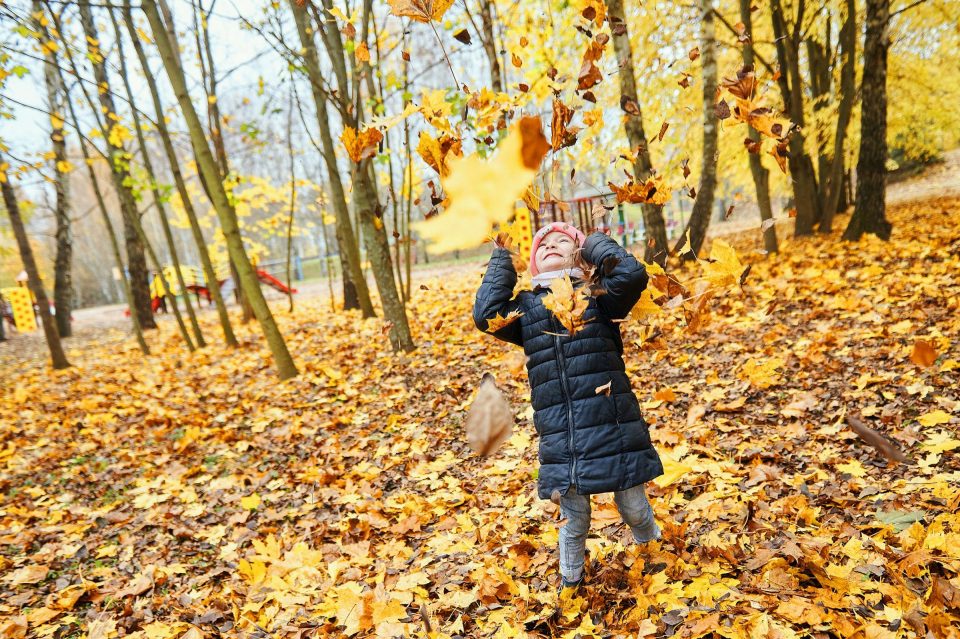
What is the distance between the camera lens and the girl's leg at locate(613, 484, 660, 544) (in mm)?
2174

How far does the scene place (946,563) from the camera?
6.23 feet

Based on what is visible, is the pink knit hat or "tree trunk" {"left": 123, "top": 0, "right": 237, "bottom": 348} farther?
"tree trunk" {"left": 123, "top": 0, "right": 237, "bottom": 348}

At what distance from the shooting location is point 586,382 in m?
2.05

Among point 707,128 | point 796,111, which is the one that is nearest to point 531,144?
point 707,128

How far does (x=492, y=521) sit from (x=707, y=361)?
2531 millimetres

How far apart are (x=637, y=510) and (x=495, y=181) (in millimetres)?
1838

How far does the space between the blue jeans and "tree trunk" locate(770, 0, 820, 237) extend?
739 cm

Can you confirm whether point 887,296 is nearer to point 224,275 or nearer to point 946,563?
point 946,563

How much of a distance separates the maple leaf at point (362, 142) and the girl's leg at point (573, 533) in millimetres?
1600

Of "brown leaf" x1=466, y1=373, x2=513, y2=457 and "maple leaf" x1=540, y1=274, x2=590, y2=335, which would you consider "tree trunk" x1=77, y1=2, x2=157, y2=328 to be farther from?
"brown leaf" x1=466, y1=373, x2=513, y2=457

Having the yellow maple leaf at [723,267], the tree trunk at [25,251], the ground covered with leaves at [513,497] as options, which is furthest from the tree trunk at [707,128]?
the tree trunk at [25,251]

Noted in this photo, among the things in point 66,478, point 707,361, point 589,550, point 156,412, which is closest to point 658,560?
point 589,550

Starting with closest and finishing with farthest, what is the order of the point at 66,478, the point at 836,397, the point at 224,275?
the point at 836,397
the point at 66,478
the point at 224,275

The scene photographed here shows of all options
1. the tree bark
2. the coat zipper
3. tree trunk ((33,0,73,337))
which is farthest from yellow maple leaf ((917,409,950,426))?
tree trunk ((33,0,73,337))
